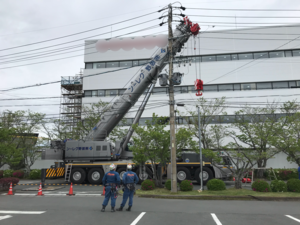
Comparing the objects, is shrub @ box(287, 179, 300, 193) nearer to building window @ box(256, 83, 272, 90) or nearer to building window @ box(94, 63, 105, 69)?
building window @ box(256, 83, 272, 90)

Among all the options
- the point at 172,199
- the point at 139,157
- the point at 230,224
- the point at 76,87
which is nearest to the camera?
the point at 230,224

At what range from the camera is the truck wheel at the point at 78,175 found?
667 inches

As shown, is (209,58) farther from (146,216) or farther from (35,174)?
(146,216)

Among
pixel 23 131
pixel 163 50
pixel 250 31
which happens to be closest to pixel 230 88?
pixel 250 31

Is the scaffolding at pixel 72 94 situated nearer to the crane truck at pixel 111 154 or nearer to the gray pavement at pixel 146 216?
the crane truck at pixel 111 154

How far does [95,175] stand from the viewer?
16.8m

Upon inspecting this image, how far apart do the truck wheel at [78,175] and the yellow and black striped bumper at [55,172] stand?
1.52m

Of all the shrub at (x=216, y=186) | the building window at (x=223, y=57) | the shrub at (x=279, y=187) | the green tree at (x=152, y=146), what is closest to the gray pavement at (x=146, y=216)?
the shrub at (x=279, y=187)

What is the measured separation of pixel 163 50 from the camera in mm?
15352

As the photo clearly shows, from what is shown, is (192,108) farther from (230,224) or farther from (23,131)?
(230,224)

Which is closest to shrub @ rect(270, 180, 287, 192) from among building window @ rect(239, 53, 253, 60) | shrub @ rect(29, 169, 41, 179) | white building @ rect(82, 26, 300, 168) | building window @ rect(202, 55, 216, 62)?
white building @ rect(82, 26, 300, 168)

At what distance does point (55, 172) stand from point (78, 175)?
203 centimetres

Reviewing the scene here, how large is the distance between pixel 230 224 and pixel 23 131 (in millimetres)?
23483

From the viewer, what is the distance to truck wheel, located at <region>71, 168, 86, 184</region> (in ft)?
55.6
